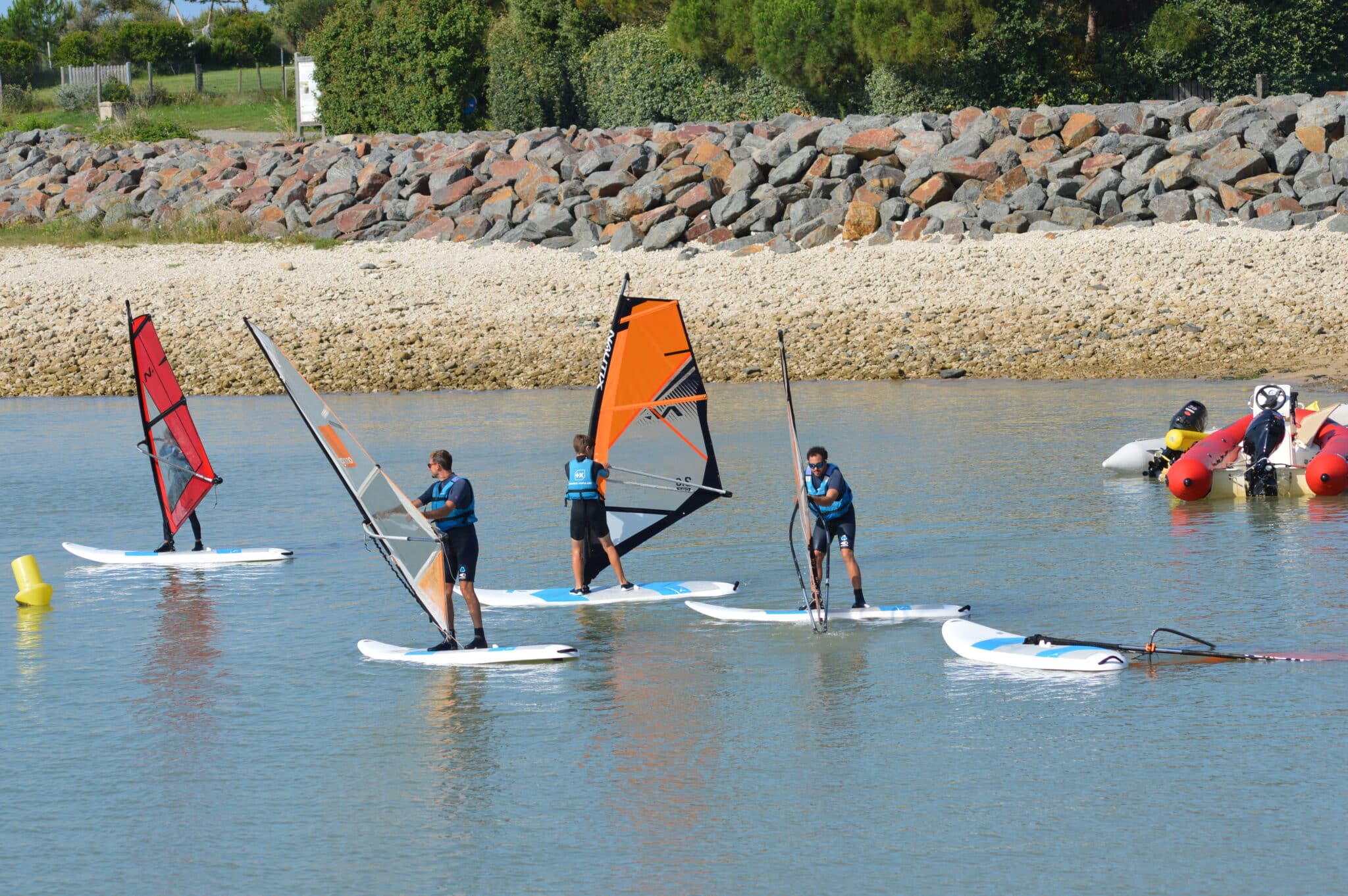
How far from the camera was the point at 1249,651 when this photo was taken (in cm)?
1177

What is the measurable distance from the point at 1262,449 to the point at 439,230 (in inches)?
897

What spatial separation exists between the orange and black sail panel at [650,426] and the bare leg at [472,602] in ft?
9.21

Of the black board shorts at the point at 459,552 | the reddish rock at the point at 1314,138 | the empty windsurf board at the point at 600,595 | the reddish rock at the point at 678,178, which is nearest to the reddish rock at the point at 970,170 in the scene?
the reddish rock at the point at 678,178

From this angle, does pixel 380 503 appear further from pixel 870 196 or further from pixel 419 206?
pixel 419 206

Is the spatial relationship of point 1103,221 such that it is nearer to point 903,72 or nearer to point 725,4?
point 903,72

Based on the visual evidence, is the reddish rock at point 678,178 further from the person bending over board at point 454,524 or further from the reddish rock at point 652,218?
the person bending over board at point 454,524

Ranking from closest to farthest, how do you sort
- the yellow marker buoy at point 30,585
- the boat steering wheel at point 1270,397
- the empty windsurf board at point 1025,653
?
the empty windsurf board at point 1025,653 < the yellow marker buoy at point 30,585 < the boat steering wheel at point 1270,397

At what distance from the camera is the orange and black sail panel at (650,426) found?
14703 mm

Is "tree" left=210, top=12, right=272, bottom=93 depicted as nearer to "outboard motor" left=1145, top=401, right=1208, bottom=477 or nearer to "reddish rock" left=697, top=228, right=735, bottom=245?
"reddish rock" left=697, top=228, right=735, bottom=245

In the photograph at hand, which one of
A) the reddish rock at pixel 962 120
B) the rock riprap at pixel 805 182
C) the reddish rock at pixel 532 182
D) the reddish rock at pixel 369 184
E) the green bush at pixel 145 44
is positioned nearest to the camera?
the rock riprap at pixel 805 182

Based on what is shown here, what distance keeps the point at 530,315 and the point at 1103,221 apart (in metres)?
11.6

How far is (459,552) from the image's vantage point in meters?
11.8

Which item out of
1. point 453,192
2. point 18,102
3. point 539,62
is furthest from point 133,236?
point 18,102

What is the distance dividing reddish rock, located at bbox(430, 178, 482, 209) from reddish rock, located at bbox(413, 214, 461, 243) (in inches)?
36.3
